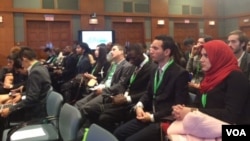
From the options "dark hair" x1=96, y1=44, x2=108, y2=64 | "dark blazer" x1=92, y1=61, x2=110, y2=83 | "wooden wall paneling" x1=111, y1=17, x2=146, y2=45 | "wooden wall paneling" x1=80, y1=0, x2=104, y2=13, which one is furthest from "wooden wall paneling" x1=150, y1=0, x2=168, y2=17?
"dark blazer" x1=92, y1=61, x2=110, y2=83

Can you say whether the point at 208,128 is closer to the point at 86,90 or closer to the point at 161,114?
the point at 161,114

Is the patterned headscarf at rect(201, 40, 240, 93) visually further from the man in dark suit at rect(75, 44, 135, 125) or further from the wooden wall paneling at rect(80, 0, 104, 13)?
the wooden wall paneling at rect(80, 0, 104, 13)

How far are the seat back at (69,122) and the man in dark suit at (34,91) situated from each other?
772 mm

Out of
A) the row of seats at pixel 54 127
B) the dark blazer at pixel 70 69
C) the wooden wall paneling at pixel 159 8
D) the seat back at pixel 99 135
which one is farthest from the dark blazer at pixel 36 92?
the wooden wall paneling at pixel 159 8

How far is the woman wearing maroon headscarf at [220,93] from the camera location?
209cm

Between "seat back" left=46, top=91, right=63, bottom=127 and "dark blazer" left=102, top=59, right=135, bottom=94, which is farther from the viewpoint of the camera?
"dark blazer" left=102, top=59, right=135, bottom=94

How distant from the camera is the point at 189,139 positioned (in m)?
2.04

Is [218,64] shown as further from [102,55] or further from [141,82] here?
[102,55]

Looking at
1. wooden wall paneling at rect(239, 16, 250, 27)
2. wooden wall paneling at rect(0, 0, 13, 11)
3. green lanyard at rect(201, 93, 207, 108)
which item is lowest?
green lanyard at rect(201, 93, 207, 108)

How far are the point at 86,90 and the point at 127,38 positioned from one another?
6540 millimetres

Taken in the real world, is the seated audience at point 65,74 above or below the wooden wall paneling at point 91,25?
below

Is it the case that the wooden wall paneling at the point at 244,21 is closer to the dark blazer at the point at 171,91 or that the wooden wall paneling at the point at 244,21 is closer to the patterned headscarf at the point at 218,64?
the dark blazer at the point at 171,91

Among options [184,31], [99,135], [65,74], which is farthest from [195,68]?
[184,31]

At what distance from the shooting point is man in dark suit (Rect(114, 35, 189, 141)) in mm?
2684
